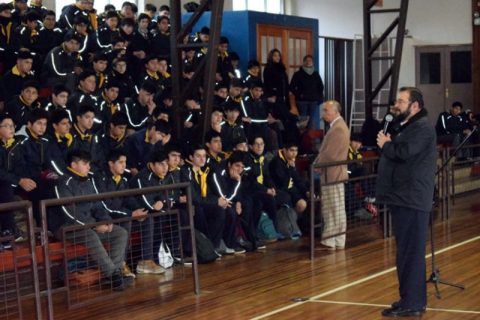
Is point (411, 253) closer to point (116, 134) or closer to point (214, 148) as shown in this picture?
point (214, 148)

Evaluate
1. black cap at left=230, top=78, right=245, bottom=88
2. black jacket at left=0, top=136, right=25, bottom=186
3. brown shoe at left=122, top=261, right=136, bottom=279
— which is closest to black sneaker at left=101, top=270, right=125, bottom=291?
brown shoe at left=122, top=261, right=136, bottom=279

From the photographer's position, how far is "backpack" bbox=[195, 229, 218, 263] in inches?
400

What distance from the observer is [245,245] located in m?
11.1

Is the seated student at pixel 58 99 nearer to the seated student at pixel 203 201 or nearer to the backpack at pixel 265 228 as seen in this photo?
the seated student at pixel 203 201

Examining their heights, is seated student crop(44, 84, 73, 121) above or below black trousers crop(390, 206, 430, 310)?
above

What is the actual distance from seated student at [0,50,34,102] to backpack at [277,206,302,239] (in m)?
3.57

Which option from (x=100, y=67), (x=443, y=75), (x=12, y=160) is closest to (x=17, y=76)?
(x=100, y=67)

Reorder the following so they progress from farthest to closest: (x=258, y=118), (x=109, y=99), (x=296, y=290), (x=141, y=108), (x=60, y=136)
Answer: (x=258, y=118) < (x=141, y=108) < (x=109, y=99) < (x=60, y=136) < (x=296, y=290)

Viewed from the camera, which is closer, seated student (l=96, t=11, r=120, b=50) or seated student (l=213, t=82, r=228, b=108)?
seated student (l=213, t=82, r=228, b=108)

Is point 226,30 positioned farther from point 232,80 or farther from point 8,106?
point 8,106

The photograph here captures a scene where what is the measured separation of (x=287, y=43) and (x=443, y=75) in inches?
301

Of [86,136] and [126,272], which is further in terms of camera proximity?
[86,136]

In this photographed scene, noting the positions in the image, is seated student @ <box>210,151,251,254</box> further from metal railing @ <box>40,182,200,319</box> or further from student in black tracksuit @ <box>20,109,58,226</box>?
metal railing @ <box>40,182,200,319</box>

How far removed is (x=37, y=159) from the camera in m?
9.78
